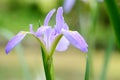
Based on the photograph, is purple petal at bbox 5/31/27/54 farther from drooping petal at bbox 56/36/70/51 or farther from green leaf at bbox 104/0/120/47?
green leaf at bbox 104/0/120/47

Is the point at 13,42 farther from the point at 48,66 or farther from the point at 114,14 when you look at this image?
the point at 114,14

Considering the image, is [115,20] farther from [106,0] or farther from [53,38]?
[53,38]

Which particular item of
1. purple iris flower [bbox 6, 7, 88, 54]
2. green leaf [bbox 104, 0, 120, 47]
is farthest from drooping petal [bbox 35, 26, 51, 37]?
green leaf [bbox 104, 0, 120, 47]

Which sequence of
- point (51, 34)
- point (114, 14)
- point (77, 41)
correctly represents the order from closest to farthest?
point (77, 41) < point (51, 34) < point (114, 14)

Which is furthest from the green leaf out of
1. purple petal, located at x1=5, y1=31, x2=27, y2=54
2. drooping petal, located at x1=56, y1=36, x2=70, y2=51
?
purple petal, located at x1=5, y1=31, x2=27, y2=54

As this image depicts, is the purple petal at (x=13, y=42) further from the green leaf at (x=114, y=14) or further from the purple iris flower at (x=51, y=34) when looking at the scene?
the green leaf at (x=114, y=14)

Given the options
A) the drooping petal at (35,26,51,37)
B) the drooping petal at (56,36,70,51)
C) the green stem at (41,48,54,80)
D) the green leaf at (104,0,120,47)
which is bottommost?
the green stem at (41,48,54,80)

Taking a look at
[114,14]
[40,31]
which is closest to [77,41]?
[40,31]

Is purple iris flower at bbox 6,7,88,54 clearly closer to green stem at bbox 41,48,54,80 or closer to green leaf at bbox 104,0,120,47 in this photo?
green stem at bbox 41,48,54,80

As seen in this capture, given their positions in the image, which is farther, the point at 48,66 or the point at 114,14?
the point at 114,14

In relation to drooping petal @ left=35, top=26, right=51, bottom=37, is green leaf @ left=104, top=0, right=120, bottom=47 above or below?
above

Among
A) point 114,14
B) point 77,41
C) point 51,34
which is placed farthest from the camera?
point 114,14

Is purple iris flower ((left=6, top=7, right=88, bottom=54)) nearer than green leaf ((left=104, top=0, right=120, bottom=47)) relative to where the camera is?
Yes
